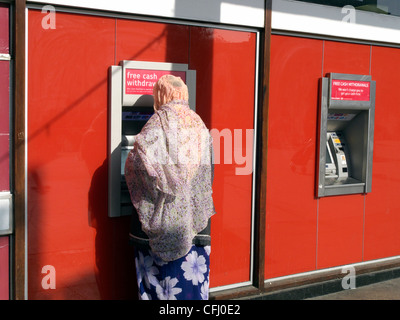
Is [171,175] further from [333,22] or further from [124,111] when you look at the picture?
[333,22]

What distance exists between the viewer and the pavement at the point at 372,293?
16.2 feet

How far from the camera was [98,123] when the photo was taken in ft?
12.4

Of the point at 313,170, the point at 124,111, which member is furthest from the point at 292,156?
the point at 124,111

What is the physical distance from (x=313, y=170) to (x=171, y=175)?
6.52 ft

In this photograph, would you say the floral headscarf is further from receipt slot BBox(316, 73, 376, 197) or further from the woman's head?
receipt slot BBox(316, 73, 376, 197)

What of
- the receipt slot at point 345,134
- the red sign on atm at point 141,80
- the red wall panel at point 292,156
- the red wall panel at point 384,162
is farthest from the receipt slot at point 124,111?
the red wall panel at point 384,162

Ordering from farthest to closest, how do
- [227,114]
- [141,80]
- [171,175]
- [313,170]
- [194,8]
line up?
[313,170]
[227,114]
[194,8]
[141,80]
[171,175]

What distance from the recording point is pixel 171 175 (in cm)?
335

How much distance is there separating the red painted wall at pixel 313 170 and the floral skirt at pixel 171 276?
1195 mm

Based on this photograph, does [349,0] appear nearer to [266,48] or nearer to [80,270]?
[266,48]

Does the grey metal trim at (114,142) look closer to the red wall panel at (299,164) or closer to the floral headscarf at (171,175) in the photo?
the floral headscarf at (171,175)

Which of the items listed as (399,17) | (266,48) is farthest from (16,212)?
(399,17)

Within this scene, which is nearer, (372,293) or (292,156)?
(292,156)

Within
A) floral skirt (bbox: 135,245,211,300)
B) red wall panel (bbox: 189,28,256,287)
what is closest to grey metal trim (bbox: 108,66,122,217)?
floral skirt (bbox: 135,245,211,300)
